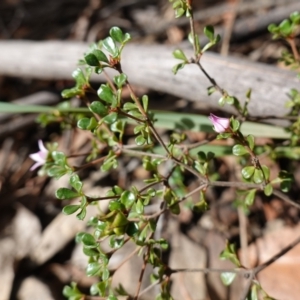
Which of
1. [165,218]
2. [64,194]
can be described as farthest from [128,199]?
[165,218]

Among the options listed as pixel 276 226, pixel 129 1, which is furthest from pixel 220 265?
pixel 129 1

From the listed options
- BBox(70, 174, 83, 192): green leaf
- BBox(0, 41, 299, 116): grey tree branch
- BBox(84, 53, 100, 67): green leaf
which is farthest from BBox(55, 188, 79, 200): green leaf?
BBox(0, 41, 299, 116): grey tree branch

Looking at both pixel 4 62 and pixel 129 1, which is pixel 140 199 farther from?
pixel 129 1

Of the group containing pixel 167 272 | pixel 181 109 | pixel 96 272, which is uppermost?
pixel 96 272

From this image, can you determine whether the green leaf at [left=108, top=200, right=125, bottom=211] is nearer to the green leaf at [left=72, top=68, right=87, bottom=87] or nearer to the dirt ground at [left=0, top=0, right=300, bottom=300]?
the green leaf at [left=72, top=68, right=87, bottom=87]

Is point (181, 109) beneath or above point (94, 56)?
beneath

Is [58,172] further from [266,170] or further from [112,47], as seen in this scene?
[266,170]

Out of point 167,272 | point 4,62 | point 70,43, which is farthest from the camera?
point 4,62

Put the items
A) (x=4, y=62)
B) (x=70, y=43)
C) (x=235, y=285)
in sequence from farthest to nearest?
(x=4, y=62) → (x=70, y=43) → (x=235, y=285)
